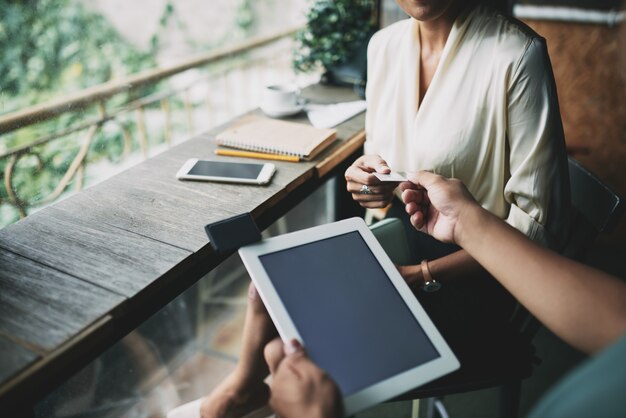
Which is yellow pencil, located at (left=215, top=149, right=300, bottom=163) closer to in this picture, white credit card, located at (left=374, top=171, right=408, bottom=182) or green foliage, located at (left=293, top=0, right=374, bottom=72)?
white credit card, located at (left=374, top=171, right=408, bottom=182)

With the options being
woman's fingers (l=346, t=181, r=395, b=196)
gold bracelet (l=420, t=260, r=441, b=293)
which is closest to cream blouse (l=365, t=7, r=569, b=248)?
woman's fingers (l=346, t=181, r=395, b=196)

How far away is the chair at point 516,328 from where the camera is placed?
0.95 meters

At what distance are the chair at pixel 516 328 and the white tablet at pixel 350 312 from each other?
0.74 ft

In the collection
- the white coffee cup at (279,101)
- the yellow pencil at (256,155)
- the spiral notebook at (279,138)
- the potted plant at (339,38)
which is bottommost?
the yellow pencil at (256,155)

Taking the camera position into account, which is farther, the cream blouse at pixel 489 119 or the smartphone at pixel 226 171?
the smartphone at pixel 226 171

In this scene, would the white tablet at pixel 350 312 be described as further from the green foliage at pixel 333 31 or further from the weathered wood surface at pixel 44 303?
the green foliage at pixel 333 31

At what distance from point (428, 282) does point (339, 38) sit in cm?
135

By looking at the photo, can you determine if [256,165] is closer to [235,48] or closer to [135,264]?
[135,264]

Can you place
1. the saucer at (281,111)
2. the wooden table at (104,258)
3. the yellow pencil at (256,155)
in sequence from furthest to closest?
1. the saucer at (281,111)
2. the yellow pencil at (256,155)
3. the wooden table at (104,258)

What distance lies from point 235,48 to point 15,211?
178 centimetres

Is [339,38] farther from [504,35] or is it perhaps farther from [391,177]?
[391,177]

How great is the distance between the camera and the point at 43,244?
101cm

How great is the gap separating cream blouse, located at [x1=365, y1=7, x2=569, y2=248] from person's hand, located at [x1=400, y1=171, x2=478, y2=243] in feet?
0.91

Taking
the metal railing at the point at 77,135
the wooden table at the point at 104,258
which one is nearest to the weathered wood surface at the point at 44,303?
the wooden table at the point at 104,258
